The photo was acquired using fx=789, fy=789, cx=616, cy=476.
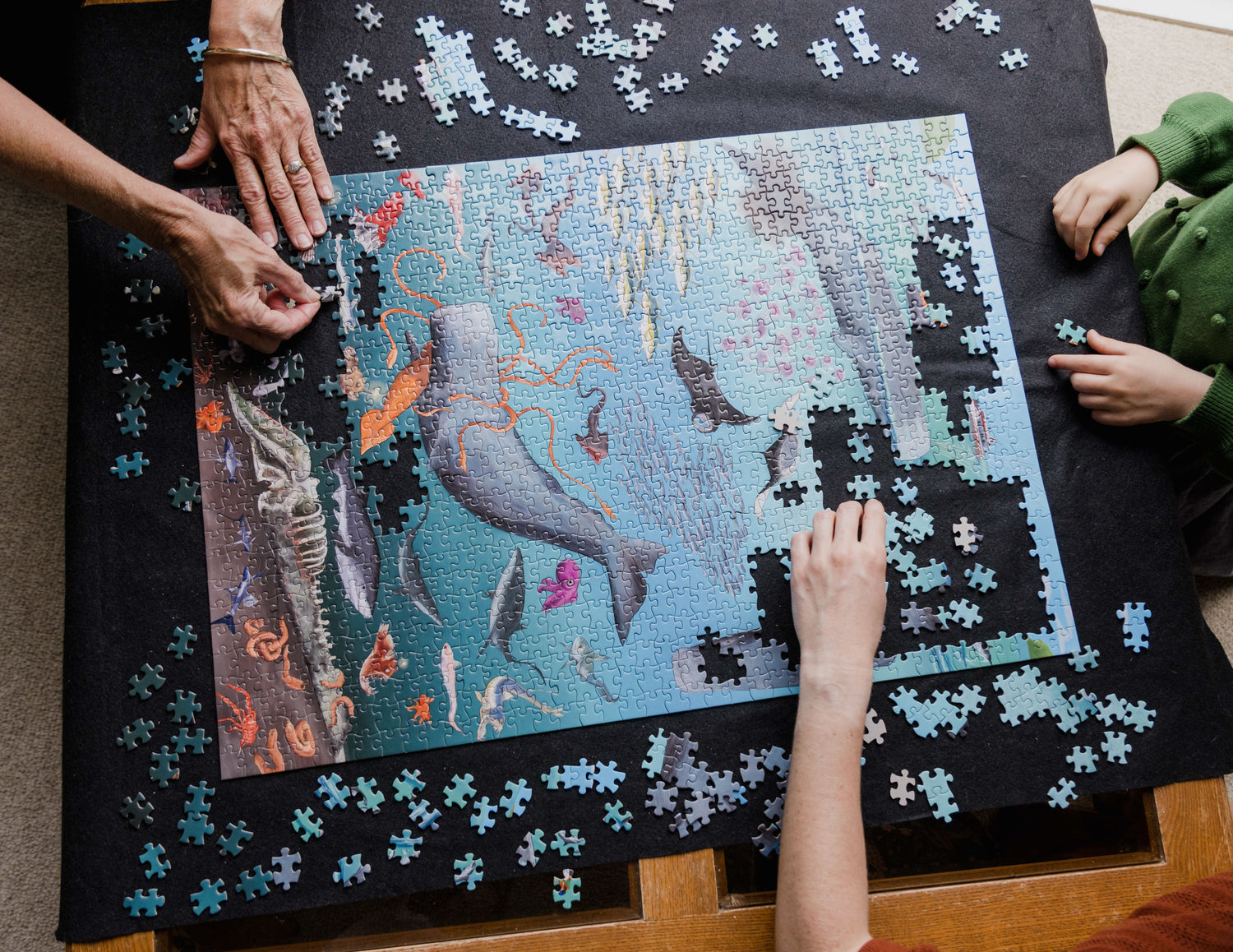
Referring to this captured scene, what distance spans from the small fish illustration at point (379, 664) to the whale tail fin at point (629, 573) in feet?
1.17

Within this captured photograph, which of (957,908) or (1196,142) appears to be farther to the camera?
(1196,142)

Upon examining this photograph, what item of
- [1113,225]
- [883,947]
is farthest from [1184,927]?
[1113,225]

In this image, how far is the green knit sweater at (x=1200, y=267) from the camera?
135 cm

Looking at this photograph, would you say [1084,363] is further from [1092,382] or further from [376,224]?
[376,224]

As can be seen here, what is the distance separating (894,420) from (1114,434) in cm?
40

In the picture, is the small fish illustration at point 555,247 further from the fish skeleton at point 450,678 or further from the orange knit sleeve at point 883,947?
the orange knit sleeve at point 883,947

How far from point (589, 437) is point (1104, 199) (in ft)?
3.30

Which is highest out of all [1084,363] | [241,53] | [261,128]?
[241,53]

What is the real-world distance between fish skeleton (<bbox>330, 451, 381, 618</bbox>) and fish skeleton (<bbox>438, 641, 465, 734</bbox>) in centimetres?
14

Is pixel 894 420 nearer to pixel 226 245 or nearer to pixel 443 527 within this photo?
pixel 443 527

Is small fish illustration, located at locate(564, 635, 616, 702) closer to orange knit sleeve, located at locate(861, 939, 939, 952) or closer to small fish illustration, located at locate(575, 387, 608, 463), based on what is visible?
small fish illustration, located at locate(575, 387, 608, 463)

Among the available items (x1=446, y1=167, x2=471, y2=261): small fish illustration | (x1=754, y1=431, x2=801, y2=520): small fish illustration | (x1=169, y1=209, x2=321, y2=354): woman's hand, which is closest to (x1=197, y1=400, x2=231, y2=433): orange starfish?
(x1=169, y1=209, x2=321, y2=354): woman's hand

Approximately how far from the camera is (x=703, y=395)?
4.35ft

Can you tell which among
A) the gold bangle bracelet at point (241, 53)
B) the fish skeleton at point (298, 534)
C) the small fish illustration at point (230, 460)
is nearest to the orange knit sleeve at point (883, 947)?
the fish skeleton at point (298, 534)
